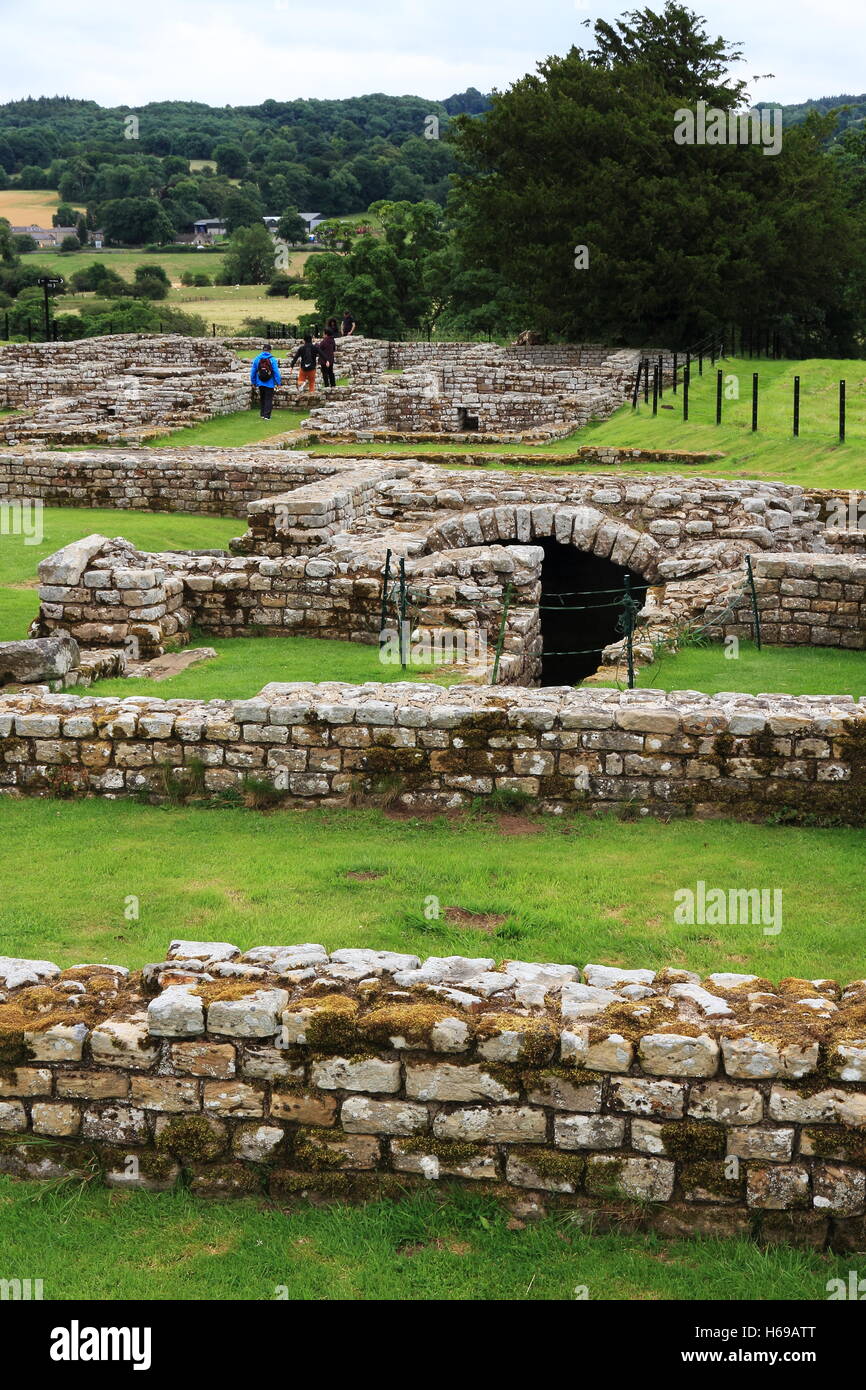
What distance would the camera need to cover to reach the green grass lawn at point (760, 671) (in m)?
13.2

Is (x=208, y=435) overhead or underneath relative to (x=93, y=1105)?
overhead

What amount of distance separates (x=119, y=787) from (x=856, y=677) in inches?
285

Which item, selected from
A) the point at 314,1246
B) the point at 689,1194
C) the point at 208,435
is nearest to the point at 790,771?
the point at 689,1194

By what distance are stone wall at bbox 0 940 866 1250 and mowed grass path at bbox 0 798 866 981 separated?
1600 millimetres

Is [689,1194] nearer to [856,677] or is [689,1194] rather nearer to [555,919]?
[555,919]

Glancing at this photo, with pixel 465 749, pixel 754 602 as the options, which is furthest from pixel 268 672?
pixel 754 602

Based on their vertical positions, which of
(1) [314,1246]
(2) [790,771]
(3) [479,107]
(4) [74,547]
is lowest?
(1) [314,1246]

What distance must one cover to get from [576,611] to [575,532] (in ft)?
5.44

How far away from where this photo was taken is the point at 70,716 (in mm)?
10711

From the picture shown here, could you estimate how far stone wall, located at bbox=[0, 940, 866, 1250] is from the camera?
5.47m

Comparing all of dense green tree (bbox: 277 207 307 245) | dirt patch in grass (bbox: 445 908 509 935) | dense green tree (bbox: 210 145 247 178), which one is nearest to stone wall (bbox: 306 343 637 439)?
dirt patch in grass (bbox: 445 908 509 935)

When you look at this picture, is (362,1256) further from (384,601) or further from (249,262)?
(249,262)

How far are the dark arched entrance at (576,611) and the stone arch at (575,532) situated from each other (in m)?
0.29

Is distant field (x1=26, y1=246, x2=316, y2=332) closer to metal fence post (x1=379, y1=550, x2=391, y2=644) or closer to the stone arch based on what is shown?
the stone arch
